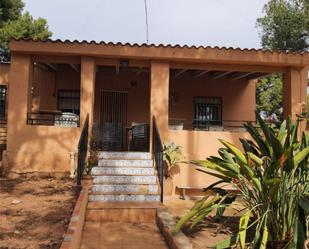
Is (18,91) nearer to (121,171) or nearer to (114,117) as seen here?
(121,171)

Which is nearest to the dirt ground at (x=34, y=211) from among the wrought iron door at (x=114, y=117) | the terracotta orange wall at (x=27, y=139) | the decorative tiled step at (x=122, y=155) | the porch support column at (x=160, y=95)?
the terracotta orange wall at (x=27, y=139)

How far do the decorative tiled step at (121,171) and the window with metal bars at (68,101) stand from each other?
4.35m

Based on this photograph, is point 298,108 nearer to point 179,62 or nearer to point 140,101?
point 179,62

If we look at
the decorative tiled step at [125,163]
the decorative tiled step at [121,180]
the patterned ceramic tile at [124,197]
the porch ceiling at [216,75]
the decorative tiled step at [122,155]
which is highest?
the porch ceiling at [216,75]

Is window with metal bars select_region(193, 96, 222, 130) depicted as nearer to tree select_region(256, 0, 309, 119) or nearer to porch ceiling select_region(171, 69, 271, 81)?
porch ceiling select_region(171, 69, 271, 81)

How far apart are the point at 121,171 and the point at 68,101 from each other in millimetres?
4705

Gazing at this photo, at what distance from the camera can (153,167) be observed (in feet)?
30.4

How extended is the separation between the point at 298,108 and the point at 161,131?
3.68 m

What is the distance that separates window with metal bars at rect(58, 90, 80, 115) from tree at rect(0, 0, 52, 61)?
765cm

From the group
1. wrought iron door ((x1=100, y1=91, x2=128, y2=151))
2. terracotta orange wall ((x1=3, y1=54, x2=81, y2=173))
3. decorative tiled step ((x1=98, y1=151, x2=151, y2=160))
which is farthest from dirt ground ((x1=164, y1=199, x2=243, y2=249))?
wrought iron door ((x1=100, y1=91, x2=128, y2=151))

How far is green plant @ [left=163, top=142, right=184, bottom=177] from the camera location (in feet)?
31.0

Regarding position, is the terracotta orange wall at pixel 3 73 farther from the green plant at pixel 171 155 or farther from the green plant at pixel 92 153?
the green plant at pixel 171 155

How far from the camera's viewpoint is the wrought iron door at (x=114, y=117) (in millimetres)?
12688

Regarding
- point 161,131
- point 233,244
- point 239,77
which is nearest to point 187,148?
point 161,131
